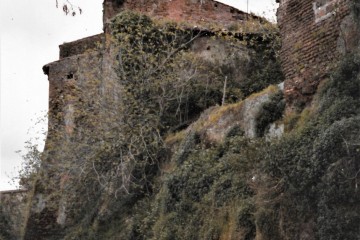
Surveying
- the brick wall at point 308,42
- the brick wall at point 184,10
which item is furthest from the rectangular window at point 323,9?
the brick wall at point 184,10

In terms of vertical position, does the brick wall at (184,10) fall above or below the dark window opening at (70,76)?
above

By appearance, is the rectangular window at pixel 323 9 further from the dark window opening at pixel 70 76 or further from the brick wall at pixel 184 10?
the dark window opening at pixel 70 76

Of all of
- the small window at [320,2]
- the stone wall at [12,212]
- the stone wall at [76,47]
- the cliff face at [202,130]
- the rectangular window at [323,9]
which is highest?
the stone wall at [76,47]

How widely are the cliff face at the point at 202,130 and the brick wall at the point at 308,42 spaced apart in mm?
30

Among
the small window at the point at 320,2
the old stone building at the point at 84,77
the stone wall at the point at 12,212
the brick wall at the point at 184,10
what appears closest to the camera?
the small window at the point at 320,2

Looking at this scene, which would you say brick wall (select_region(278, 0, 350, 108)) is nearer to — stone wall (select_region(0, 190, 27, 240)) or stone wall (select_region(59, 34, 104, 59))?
stone wall (select_region(59, 34, 104, 59))

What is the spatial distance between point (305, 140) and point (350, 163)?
130 cm

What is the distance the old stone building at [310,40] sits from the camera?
1283 cm

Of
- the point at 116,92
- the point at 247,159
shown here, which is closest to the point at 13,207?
the point at 116,92

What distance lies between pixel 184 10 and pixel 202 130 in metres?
9.19

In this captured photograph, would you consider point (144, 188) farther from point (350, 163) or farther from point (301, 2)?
point (350, 163)

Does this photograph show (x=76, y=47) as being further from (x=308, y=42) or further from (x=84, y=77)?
(x=308, y=42)

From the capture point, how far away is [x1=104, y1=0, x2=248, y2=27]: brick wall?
Answer: 24.9 meters

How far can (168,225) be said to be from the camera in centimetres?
1510
